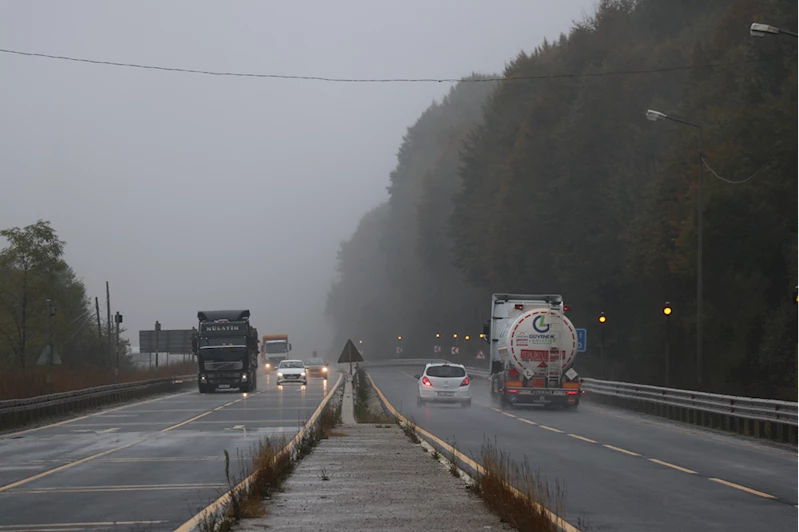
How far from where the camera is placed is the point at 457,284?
12800 cm

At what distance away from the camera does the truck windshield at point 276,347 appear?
113875mm

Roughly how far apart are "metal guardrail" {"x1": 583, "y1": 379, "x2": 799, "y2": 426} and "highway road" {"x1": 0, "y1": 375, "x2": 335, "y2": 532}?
11.3m

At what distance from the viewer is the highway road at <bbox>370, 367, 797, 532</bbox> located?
1351 centimetres

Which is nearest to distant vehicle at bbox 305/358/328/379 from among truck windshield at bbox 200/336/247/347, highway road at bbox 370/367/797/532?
truck windshield at bbox 200/336/247/347

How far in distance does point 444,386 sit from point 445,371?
0.82 metres

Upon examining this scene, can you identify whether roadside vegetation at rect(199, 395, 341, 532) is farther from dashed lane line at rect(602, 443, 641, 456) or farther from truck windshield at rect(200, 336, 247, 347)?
truck windshield at rect(200, 336, 247, 347)

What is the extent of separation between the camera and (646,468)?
19.8 meters

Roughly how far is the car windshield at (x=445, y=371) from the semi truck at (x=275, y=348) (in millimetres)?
70607

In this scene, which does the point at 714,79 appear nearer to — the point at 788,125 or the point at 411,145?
the point at 788,125

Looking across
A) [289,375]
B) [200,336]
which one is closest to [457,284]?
[289,375]

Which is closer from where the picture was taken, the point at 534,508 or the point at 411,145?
the point at 534,508

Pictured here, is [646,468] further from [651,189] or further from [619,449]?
[651,189]

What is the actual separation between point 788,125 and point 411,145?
120 meters

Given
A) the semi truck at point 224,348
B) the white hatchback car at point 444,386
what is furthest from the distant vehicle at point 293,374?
the white hatchback car at point 444,386
